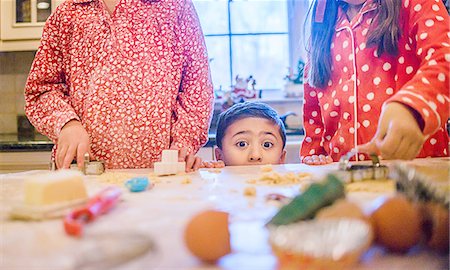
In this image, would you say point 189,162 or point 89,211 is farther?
point 189,162

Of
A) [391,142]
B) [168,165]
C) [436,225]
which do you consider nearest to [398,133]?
[391,142]

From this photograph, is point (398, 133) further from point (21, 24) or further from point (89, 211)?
A: point (21, 24)

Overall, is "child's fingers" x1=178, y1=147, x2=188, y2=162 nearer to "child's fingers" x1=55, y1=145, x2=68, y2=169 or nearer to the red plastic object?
"child's fingers" x1=55, y1=145, x2=68, y2=169

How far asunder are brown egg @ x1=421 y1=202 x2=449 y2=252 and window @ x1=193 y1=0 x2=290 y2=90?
2253mm

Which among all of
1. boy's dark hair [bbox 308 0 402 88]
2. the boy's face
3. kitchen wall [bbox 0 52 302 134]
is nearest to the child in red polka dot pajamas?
boy's dark hair [bbox 308 0 402 88]

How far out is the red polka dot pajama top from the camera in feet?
3.54

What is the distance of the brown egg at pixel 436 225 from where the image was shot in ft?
1.16

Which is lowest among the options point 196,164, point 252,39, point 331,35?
point 196,164

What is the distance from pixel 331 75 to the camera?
3.82 ft

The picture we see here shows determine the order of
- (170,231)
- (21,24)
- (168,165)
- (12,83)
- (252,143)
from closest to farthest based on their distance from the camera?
(170,231) → (168,165) → (252,143) → (21,24) → (12,83)

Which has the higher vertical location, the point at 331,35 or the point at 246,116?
the point at 331,35

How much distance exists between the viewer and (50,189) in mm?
472

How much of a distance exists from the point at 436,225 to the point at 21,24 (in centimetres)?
217

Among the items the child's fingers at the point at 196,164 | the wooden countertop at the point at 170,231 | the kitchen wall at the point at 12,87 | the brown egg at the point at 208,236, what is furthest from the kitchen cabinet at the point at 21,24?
the brown egg at the point at 208,236
